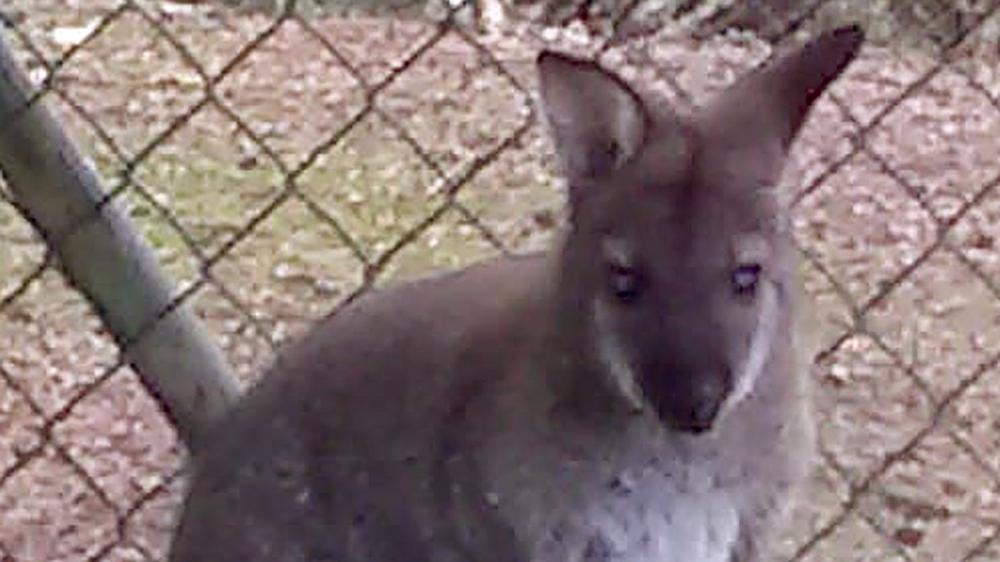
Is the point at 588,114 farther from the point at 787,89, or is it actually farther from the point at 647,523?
the point at 647,523

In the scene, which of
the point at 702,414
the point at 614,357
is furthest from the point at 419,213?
the point at 702,414

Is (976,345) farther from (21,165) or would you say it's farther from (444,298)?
(21,165)

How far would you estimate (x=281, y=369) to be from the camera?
3092mm

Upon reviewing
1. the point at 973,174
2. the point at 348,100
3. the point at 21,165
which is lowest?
the point at 973,174

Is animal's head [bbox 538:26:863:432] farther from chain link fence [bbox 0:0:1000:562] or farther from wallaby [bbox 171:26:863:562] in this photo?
chain link fence [bbox 0:0:1000:562]

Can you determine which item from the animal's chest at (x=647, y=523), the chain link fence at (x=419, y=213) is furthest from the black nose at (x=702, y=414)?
the chain link fence at (x=419, y=213)

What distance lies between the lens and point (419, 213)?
14.5 feet

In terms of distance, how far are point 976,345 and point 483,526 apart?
1386mm

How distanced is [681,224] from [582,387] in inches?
10.0

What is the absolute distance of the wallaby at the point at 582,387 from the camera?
2.64 metres

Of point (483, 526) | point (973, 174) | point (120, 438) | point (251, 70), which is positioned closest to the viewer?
Answer: point (483, 526)

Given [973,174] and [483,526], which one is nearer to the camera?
[483,526]

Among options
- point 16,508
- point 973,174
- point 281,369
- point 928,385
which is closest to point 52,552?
point 16,508

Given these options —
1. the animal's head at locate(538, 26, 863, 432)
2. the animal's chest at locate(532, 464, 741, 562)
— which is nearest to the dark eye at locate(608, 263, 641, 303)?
the animal's head at locate(538, 26, 863, 432)
